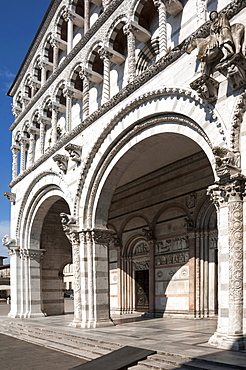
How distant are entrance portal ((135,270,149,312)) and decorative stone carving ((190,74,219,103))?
9954 mm

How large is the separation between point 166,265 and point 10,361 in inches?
311

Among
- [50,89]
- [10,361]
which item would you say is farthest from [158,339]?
[50,89]

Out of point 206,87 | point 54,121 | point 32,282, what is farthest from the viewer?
point 32,282

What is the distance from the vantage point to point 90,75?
14.2 meters

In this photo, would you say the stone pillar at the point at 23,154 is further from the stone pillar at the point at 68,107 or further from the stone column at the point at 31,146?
the stone pillar at the point at 68,107

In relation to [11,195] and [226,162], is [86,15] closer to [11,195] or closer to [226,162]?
[11,195]

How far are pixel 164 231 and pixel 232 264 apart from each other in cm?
805

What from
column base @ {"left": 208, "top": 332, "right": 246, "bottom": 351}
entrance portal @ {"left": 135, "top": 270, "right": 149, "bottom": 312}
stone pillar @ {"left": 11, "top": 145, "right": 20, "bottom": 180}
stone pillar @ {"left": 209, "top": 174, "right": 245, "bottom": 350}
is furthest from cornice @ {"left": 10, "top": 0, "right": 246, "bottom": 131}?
entrance portal @ {"left": 135, "top": 270, "right": 149, "bottom": 312}

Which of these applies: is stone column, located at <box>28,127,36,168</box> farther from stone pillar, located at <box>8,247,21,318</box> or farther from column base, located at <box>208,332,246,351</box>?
column base, located at <box>208,332,246,351</box>

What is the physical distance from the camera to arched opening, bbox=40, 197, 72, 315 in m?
18.0

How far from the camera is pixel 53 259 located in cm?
1838

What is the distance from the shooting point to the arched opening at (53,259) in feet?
59.2

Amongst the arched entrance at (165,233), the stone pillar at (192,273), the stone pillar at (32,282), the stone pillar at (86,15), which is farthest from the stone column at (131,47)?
the stone pillar at (32,282)

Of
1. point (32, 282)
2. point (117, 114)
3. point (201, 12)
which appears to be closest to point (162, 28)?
point (201, 12)
